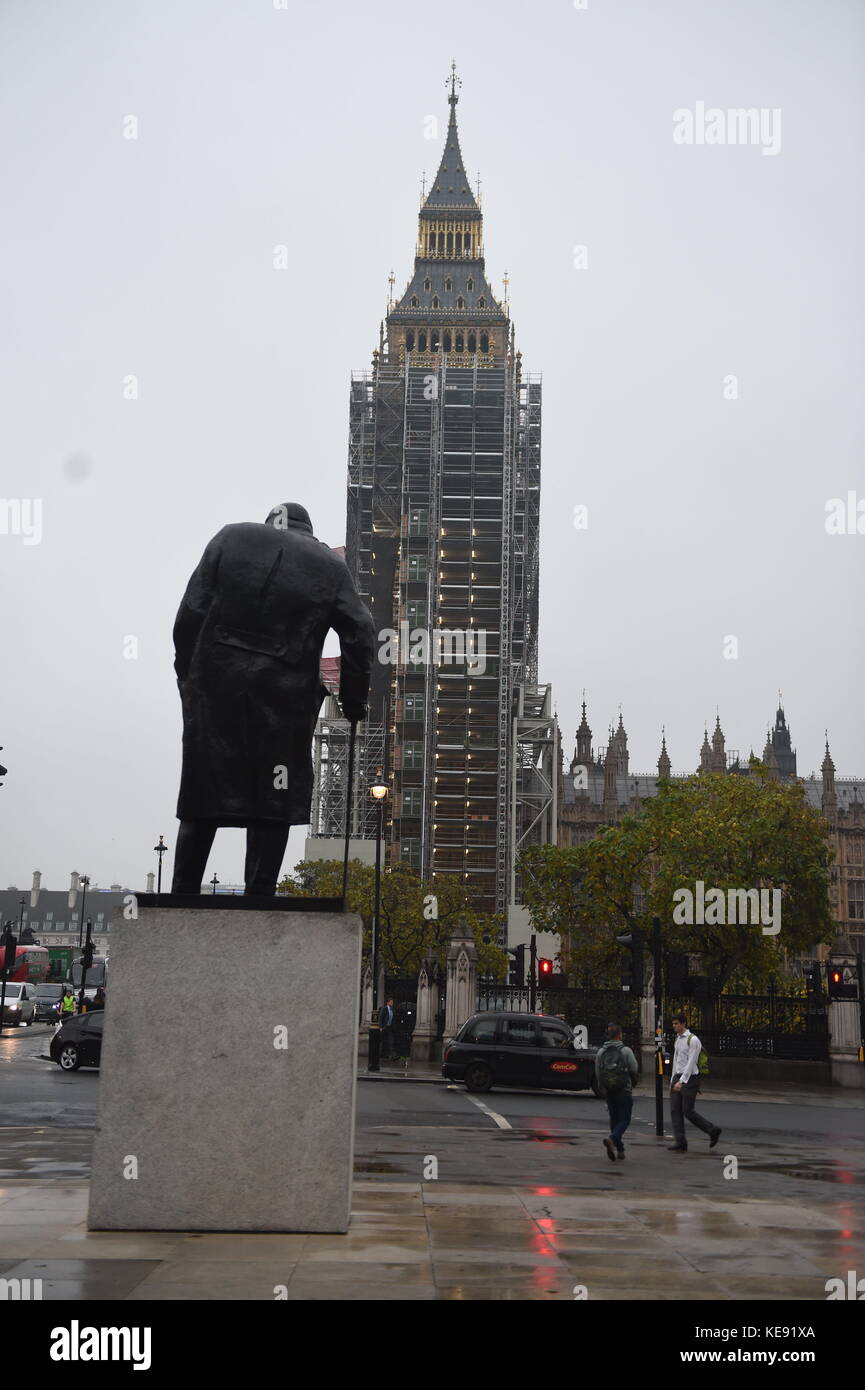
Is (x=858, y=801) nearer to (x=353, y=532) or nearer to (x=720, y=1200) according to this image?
(x=353, y=532)

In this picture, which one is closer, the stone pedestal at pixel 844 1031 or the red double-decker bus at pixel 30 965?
the stone pedestal at pixel 844 1031

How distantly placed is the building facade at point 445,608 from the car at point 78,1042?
47.8 meters

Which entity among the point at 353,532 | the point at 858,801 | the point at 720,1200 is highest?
the point at 353,532

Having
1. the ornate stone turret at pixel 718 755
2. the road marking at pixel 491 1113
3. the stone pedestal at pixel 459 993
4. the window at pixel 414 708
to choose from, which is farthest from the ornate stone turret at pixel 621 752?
the road marking at pixel 491 1113

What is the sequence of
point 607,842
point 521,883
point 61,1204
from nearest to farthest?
1. point 61,1204
2. point 607,842
3. point 521,883

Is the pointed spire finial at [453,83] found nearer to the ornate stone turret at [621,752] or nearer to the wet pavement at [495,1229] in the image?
the ornate stone turret at [621,752]

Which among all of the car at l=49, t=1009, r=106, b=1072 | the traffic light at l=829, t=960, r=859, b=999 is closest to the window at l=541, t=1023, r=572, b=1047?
the car at l=49, t=1009, r=106, b=1072

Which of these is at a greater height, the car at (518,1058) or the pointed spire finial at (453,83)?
the pointed spire finial at (453,83)

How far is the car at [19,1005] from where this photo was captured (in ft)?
165

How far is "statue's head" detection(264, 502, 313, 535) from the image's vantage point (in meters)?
9.57
